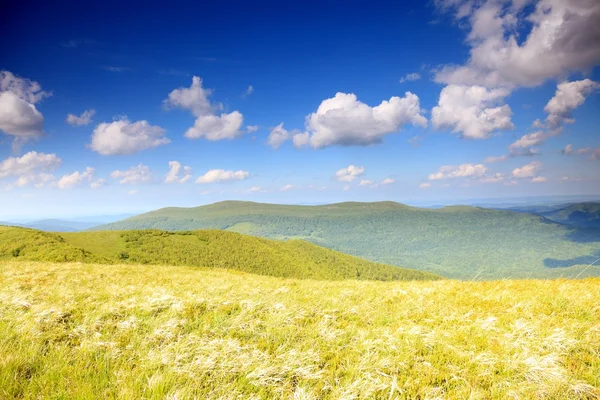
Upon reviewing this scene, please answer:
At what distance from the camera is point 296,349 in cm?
554

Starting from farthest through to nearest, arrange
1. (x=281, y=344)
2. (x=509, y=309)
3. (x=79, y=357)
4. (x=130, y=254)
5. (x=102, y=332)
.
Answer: (x=130, y=254), (x=509, y=309), (x=102, y=332), (x=281, y=344), (x=79, y=357)

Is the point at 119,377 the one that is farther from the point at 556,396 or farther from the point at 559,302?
the point at 559,302

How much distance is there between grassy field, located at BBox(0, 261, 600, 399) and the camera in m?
4.30

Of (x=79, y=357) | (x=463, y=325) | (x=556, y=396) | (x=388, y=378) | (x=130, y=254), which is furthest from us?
(x=130, y=254)

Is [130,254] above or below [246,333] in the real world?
below

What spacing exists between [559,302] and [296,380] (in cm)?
898

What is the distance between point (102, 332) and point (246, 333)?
3254 mm

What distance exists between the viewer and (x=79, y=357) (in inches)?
196

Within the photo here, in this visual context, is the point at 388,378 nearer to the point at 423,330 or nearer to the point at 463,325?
the point at 423,330

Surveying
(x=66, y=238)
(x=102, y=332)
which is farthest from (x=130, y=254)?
(x=102, y=332)

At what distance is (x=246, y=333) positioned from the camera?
6.38 m

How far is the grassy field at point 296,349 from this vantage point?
14.1 feet

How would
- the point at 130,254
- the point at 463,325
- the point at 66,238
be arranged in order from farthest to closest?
1. the point at 130,254
2. the point at 66,238
3. the point at 463,325

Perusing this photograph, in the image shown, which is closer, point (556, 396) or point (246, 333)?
point (556, 396)
